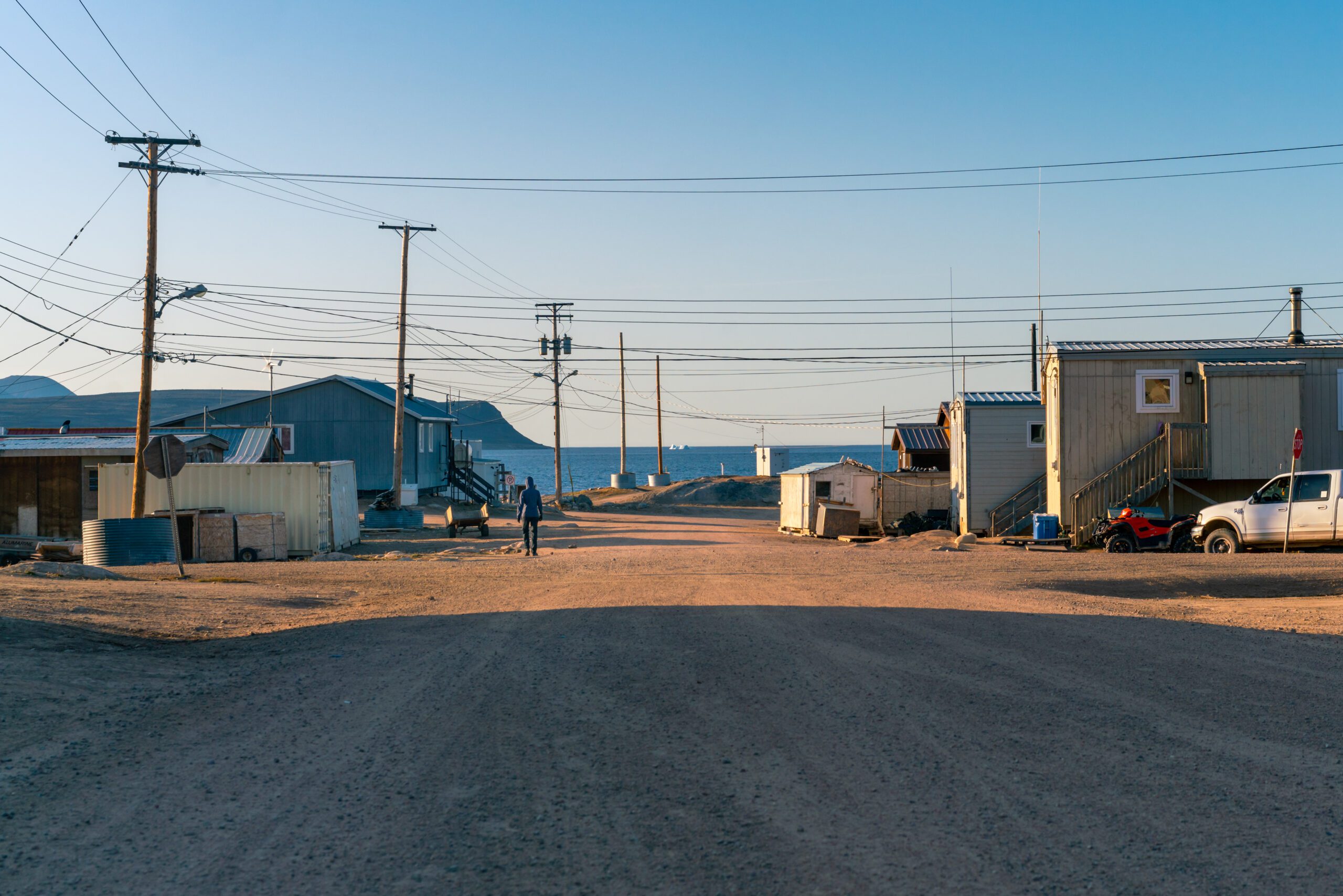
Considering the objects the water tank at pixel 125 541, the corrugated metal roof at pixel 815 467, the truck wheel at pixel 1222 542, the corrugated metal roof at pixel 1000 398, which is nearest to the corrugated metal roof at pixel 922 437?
the corrugated metal roof at pixel 815 467

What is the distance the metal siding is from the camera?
32.2 meters

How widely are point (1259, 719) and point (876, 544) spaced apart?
23.9 metres

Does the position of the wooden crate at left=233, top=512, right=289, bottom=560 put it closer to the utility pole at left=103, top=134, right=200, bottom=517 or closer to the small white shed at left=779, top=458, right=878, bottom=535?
the utility pole at left=103, top=134, right=200, bottom=517

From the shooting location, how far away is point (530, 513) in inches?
918

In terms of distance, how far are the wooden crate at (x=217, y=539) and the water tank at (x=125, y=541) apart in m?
1.28

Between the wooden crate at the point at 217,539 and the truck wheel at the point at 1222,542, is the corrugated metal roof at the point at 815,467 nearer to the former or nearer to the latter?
the truck wheel at the point at 1222,542

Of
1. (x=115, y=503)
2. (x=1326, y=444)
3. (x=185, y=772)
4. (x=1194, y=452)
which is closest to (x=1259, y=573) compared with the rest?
(x=1194, y=452)

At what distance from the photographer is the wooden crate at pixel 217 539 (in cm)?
2506

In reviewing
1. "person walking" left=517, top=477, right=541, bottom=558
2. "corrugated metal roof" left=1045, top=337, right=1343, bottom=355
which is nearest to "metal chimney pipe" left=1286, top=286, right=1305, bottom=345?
"corrugated metal roof" left=1045, top=337, right=1343, bottom=355

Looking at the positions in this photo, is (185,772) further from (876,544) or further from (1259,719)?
(876,544)

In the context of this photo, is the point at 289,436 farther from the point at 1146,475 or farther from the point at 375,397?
the point at 1146,475

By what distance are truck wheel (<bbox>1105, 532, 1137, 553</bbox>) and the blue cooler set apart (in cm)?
260

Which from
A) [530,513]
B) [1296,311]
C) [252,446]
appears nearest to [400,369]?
[252,446]

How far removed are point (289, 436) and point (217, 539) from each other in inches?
1086
